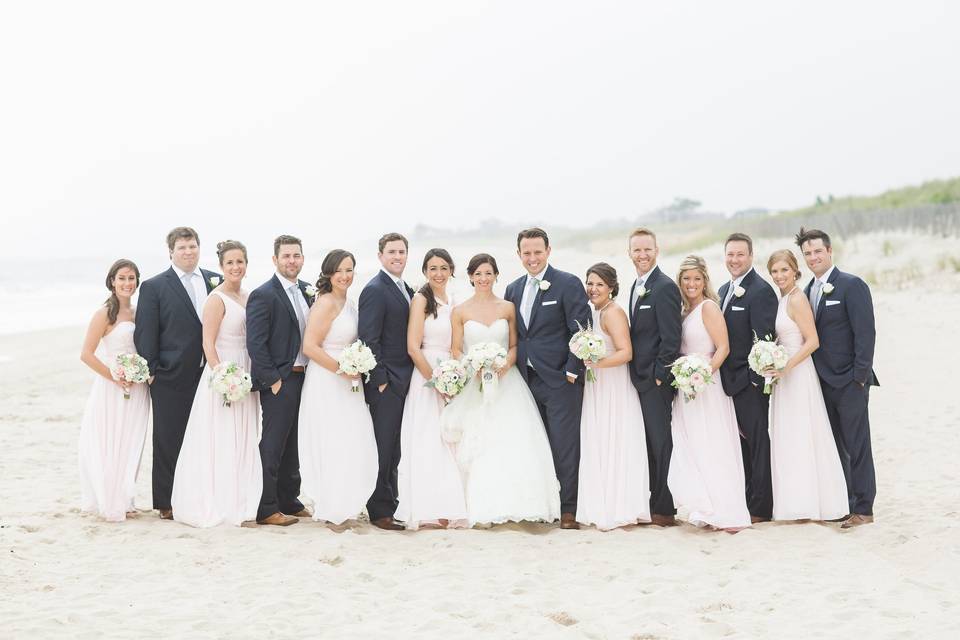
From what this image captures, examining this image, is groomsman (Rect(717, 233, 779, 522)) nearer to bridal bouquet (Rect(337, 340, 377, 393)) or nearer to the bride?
the bride

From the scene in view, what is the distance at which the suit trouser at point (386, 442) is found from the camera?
7.17m

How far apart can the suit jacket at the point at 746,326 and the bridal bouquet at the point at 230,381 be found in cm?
377

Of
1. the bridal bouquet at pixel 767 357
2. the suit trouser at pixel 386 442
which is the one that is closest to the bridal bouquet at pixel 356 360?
the suit trouser at pixel 386 442

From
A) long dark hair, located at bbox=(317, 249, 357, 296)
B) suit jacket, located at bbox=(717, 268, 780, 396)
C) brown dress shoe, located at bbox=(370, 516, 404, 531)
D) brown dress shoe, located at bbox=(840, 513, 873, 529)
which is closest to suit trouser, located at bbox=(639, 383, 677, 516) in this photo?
suit jacket, located at bbox=(717, 268, 780, 396)

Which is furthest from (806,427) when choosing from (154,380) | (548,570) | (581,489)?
(154,380)

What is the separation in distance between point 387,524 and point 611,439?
6.38 ft

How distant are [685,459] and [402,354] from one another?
7.96 ft

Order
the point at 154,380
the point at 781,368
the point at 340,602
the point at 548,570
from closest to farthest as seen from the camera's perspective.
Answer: the point at 340,602
the point at 548,570
the point at 781,368
the point at 154,380

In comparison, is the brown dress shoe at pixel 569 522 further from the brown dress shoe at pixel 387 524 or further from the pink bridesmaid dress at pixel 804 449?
the pink bridesmaid dress at pixel 804 449

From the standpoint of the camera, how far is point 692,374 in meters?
6.66

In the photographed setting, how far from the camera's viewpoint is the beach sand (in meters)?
5.08

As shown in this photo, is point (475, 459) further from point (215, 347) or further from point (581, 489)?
point (215, 347)

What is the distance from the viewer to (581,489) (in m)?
7.10

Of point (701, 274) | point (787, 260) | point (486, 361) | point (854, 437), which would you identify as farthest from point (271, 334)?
point (854, 437)
